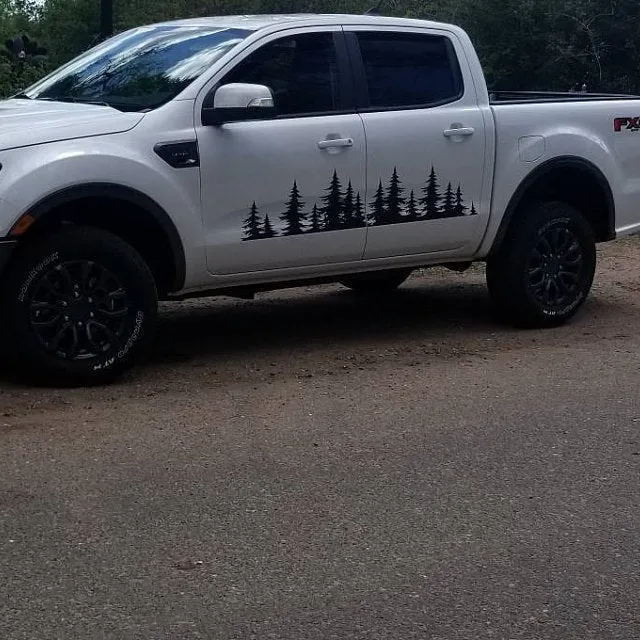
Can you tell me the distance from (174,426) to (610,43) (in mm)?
13963

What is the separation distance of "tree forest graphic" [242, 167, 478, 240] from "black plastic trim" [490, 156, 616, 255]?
32cm

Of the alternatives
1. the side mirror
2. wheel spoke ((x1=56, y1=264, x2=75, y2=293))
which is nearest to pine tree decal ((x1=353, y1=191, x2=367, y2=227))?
the side mirror

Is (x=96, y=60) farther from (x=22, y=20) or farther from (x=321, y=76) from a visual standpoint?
(x=22, y=20)

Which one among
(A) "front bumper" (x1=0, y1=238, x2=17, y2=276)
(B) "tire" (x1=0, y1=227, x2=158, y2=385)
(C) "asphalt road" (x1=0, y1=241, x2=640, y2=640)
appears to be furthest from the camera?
(B) "tire" (x1=0, y1=227, x2=158, y2=385)

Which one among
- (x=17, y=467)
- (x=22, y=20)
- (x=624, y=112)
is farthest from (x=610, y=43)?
(x=22, y=20)

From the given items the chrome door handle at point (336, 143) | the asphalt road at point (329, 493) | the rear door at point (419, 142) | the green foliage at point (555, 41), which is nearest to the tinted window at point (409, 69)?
the rear door at point (419, 142)

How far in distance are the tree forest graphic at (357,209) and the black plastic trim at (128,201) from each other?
Answer: 39cm

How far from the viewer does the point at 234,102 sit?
6.62 metres

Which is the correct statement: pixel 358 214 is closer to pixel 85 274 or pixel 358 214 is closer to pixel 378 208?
pixel 378 208

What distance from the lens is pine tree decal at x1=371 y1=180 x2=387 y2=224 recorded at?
7.23 meters

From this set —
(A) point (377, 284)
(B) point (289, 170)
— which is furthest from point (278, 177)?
(A) point (377, 284)

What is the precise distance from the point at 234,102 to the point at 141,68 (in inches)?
30.6

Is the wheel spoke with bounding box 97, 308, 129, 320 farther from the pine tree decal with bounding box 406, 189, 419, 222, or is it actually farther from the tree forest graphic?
the pine tree decal with bounding box 406, 189, 419, 222

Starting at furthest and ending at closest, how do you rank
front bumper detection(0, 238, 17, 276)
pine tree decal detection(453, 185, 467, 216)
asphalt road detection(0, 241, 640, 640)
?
1. pine tree decal detection(453, 185, 467, 216)
2. front bumper detection(0, 238, 17, 276)
3. asphalt road detection(0, 241, 640, 640)
